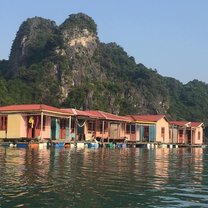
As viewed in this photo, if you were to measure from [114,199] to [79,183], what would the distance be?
9.68 ft

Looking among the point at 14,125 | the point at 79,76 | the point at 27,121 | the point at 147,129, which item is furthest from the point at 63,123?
the point at 79,76

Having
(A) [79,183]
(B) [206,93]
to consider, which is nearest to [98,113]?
(A) [79,183]

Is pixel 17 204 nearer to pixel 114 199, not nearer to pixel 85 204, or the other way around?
pixel 85 204

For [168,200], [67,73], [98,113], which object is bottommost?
[168,200]

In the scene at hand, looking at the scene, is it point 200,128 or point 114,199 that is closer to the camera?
point 114,199

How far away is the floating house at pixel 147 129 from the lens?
61.5 metres

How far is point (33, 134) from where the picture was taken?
46312mm

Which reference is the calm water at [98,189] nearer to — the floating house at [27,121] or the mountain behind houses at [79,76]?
the floating house at [27,121]

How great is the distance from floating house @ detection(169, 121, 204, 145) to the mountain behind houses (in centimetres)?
2245

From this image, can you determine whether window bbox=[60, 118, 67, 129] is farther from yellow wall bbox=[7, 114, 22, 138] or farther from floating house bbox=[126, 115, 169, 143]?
floating house bbox=[126, 115, 169, 143]

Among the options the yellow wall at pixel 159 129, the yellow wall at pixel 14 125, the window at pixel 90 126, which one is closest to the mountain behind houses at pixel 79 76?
the yellow wall at pixel 159 129

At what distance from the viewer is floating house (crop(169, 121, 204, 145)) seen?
70925mm

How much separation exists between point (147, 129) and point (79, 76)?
45.5 m

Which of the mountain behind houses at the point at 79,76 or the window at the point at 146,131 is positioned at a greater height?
the mountain behind houses at the point at 79,76
